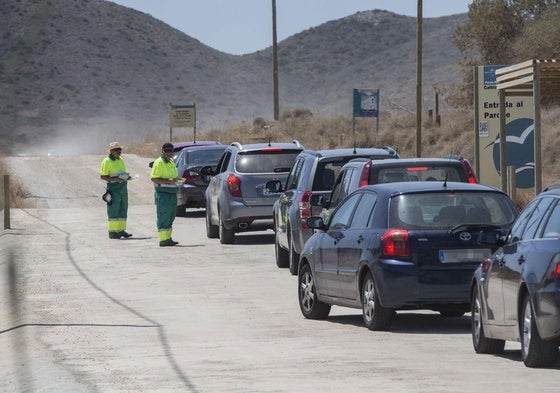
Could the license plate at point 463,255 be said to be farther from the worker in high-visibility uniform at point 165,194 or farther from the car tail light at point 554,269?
the worker in high-visibility uniform at point 165,194

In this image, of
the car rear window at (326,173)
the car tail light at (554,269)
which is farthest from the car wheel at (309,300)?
the car tail light at (554,269)

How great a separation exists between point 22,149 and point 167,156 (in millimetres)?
66964

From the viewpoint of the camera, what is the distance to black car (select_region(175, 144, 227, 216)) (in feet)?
116

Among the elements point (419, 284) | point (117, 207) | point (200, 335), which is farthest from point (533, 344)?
point (117, 207)

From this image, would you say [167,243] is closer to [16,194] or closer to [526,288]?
[16,194]

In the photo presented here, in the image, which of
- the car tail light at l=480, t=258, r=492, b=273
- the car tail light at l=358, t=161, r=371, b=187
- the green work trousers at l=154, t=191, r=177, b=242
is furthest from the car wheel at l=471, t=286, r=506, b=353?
the green work trousers at l=154, t=191, r=177, b=242

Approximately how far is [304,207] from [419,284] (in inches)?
267

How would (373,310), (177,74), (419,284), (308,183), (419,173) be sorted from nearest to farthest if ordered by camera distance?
1. (419,284)
2. (373,310)
3. (419,173)
4. (308,183)
5. (177,74)

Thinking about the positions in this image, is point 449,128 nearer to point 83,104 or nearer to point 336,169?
point 336,169

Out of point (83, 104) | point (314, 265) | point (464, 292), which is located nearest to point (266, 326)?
point (314, 265)

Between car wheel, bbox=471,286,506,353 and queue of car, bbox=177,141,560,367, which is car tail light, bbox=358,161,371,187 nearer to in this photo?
queue of car, bbox=177,141,560,367

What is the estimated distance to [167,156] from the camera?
1113 inches

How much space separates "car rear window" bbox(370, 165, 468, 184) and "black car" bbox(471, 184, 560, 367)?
4.82 m

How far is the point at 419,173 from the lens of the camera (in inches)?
712
